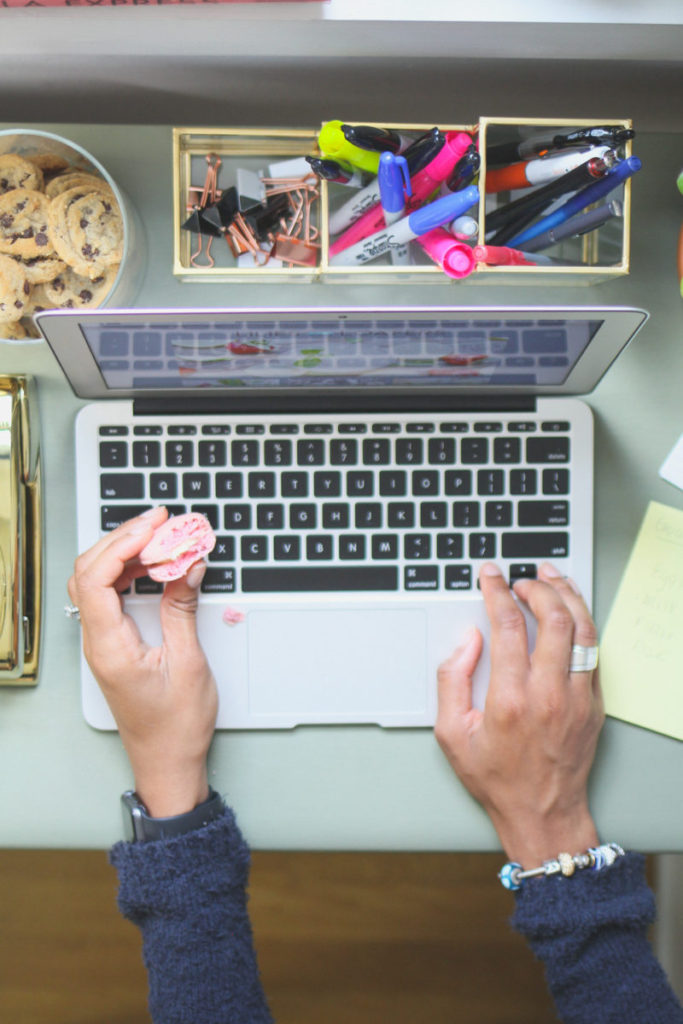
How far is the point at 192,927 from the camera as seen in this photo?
23.5 inches

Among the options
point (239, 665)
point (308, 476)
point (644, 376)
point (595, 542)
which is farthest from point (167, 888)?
point (644, 376)

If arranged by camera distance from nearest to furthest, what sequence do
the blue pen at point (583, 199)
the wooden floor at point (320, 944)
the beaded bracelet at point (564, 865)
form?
the blue pen at point (583, 199) → the beaded bracelet at point (564, 865) → the wooden floor at point (320, 944)

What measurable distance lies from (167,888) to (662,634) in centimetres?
44

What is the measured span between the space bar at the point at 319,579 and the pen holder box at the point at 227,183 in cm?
23

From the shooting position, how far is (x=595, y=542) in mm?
664

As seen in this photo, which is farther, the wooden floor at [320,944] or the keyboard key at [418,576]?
the wooden floor at [320,944]

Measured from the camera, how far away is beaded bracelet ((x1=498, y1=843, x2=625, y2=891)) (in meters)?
0.62

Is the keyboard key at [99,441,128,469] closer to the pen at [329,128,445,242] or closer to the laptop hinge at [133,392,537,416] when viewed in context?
the laptop hinge at [133,392,537,416]

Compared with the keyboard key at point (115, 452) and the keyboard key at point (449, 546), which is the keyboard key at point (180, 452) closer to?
the keyboard key at point (115, 452)

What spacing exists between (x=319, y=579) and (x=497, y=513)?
0.15 meters

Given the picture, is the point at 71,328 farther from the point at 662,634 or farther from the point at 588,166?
the point at 662,634

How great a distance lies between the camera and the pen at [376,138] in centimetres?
51

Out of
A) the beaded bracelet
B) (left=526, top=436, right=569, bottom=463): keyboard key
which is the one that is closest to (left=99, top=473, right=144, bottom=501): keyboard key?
(left=526, top=436, right=569, bottom=463): keyboard key

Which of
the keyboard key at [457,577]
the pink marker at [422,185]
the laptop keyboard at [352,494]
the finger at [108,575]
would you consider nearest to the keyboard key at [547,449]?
the laptop keyboard at [352,494]
